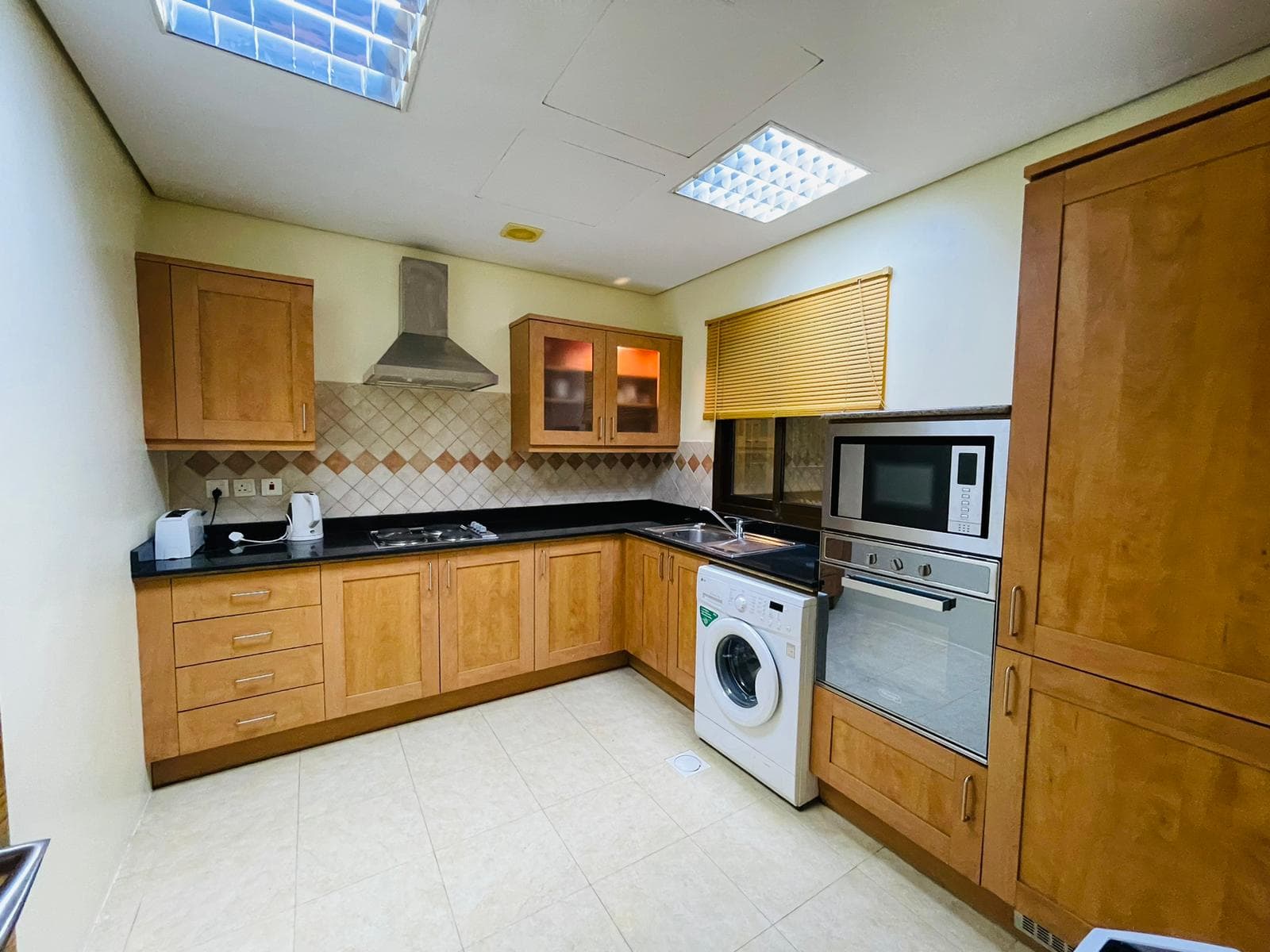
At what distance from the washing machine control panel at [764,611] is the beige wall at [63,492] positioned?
2023 mm

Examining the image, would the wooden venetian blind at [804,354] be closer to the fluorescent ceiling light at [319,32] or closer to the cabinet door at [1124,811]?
the cabinet door at [1124,811]

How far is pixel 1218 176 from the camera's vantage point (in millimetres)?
1106

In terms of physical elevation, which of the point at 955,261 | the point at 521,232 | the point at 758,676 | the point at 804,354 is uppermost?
the point at 521,232

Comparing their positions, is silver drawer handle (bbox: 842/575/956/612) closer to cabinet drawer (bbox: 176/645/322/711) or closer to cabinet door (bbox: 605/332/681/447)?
cabinet door (bbox: 605/332/681/447)

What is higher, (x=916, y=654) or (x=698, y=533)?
(x=698, y=533)

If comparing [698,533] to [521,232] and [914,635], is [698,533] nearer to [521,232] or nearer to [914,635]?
[914,635]

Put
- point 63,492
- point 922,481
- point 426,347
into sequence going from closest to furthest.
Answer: point 63,492
point 922,481
point 426,347

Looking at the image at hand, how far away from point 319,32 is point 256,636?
213cm

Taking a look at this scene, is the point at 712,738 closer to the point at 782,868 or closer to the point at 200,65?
the point at 782,868

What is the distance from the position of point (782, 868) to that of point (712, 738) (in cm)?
65

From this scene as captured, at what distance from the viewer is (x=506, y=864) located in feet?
5.69

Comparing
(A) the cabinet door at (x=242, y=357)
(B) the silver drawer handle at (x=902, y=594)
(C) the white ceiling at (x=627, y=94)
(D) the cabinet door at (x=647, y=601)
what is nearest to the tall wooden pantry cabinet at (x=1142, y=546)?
(B) the silver drawer handle at (x=902, y=594)

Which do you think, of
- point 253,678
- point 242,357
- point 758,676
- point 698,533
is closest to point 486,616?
point 253,678

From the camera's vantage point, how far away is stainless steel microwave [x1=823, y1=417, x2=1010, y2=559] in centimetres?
149
